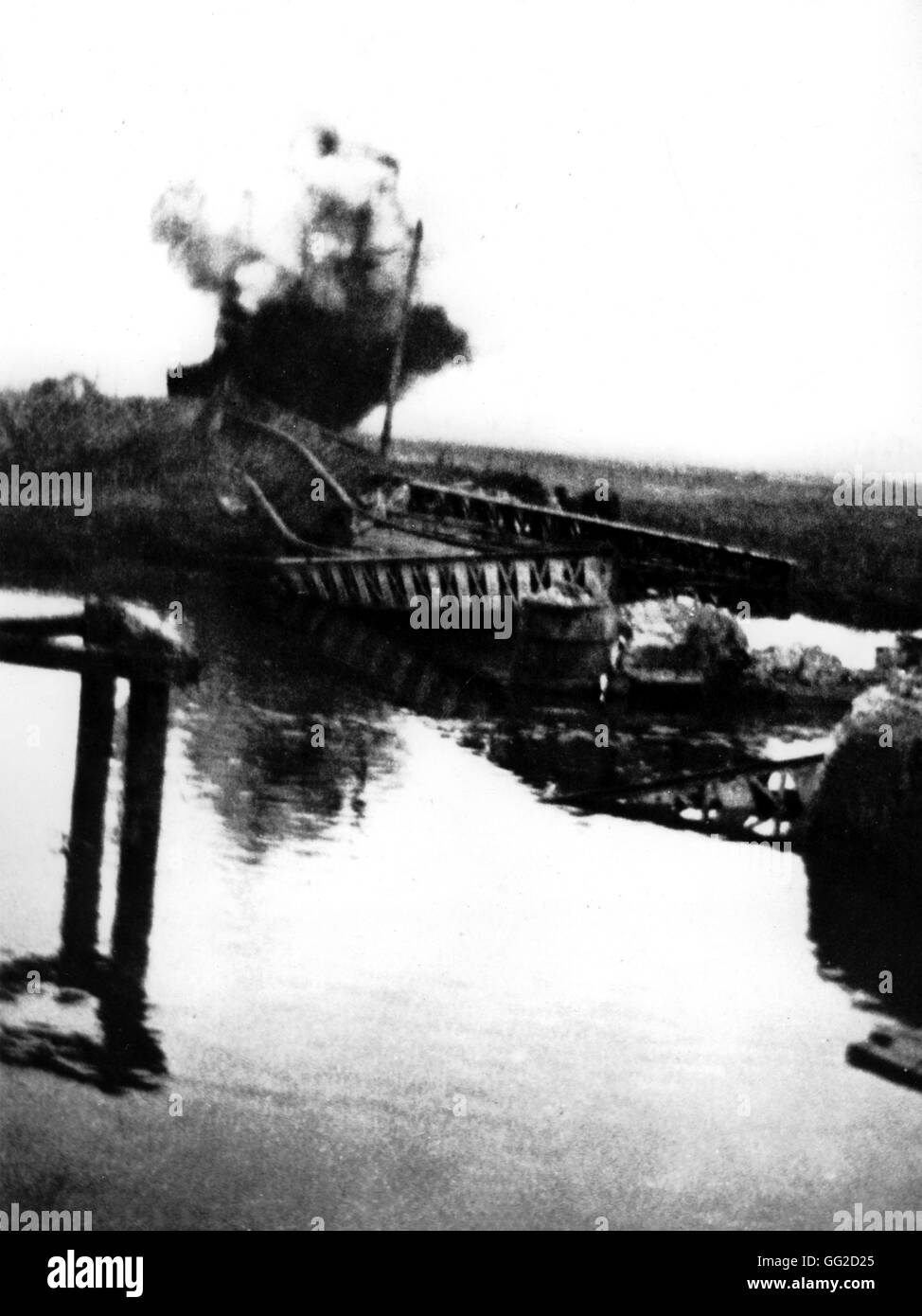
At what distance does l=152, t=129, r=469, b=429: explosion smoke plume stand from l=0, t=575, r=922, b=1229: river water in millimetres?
522

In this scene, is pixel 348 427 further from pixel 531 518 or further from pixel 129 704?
pixel 129 704

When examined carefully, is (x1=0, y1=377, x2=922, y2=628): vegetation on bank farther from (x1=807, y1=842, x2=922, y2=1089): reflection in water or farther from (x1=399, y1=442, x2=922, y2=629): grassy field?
(x1=807, y1=842, x2=922, y2=1089): reflection in water

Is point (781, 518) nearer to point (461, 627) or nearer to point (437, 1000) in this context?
point (461, 627)

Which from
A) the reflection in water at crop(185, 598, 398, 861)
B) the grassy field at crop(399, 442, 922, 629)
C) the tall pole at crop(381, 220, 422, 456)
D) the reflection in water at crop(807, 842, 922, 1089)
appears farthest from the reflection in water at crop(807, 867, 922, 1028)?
the tall pole at crop(381, 220, 422, 456)

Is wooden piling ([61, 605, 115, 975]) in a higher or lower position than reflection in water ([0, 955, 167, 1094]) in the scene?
higher

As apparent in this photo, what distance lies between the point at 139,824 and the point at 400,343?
39.3 inches

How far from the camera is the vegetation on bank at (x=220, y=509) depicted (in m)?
2.03

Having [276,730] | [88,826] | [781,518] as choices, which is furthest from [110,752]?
[781,518]

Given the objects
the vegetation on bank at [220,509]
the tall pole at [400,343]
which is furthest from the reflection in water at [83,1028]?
the tall pole at [400,343]

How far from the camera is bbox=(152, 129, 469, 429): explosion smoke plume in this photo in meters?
1.99

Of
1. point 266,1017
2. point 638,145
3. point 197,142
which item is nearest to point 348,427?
point 197,142

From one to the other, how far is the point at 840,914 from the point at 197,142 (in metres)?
1.82

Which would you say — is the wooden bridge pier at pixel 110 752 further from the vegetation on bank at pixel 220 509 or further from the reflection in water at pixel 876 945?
the reflection in water at pixel 876 945

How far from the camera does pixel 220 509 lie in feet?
6.77
